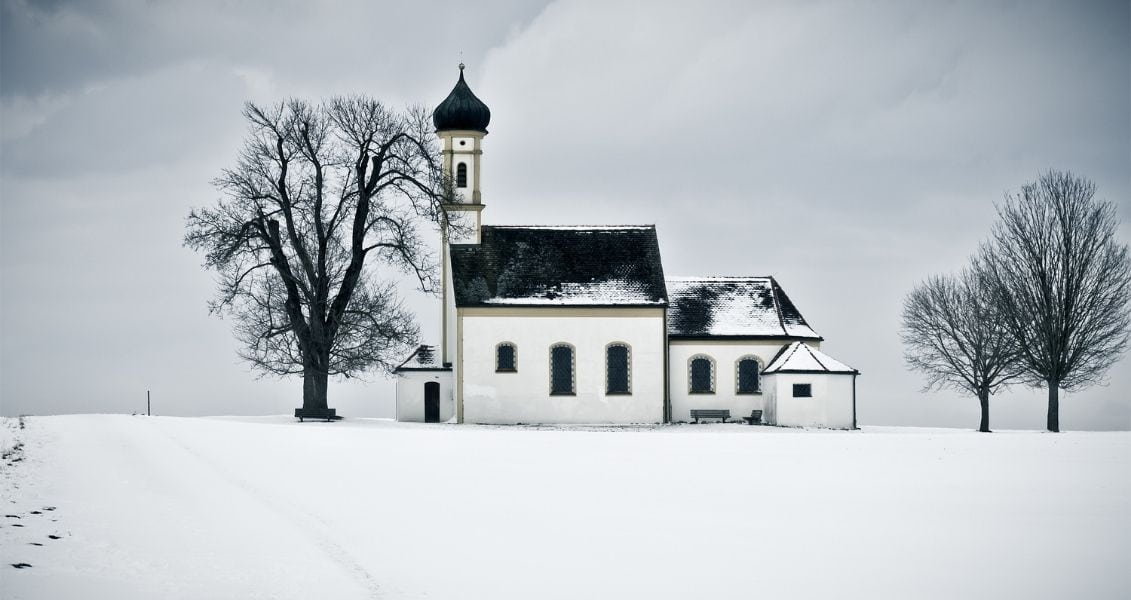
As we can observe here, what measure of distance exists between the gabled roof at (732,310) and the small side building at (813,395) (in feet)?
8.66

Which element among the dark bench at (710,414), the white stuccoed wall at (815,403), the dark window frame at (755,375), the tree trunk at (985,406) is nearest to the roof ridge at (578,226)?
the dark window frame at (755,375)

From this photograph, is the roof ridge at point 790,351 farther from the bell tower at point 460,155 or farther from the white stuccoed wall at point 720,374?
the bell tower at point 460,155

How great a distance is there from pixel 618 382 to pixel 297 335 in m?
12.8

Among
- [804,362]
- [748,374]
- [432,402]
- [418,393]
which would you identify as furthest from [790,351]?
[418,393]

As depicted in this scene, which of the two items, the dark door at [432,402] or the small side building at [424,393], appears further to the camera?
the dark door at [432,402]

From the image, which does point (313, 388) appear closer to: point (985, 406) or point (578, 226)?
point (578, 226)

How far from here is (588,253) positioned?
157ft

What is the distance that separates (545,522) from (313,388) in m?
29.0

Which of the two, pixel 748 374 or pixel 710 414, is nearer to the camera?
pixel 710 414

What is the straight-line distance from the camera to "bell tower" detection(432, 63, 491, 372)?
158 ft

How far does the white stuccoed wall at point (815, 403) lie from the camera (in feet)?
148

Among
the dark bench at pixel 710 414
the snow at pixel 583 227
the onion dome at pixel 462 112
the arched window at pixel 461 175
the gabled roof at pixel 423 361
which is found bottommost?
the dark bench at pixel 710 414

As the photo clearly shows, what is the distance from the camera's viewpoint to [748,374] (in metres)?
47.4

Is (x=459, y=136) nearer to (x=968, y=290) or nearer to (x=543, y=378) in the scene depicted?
(x=543, y=378)
